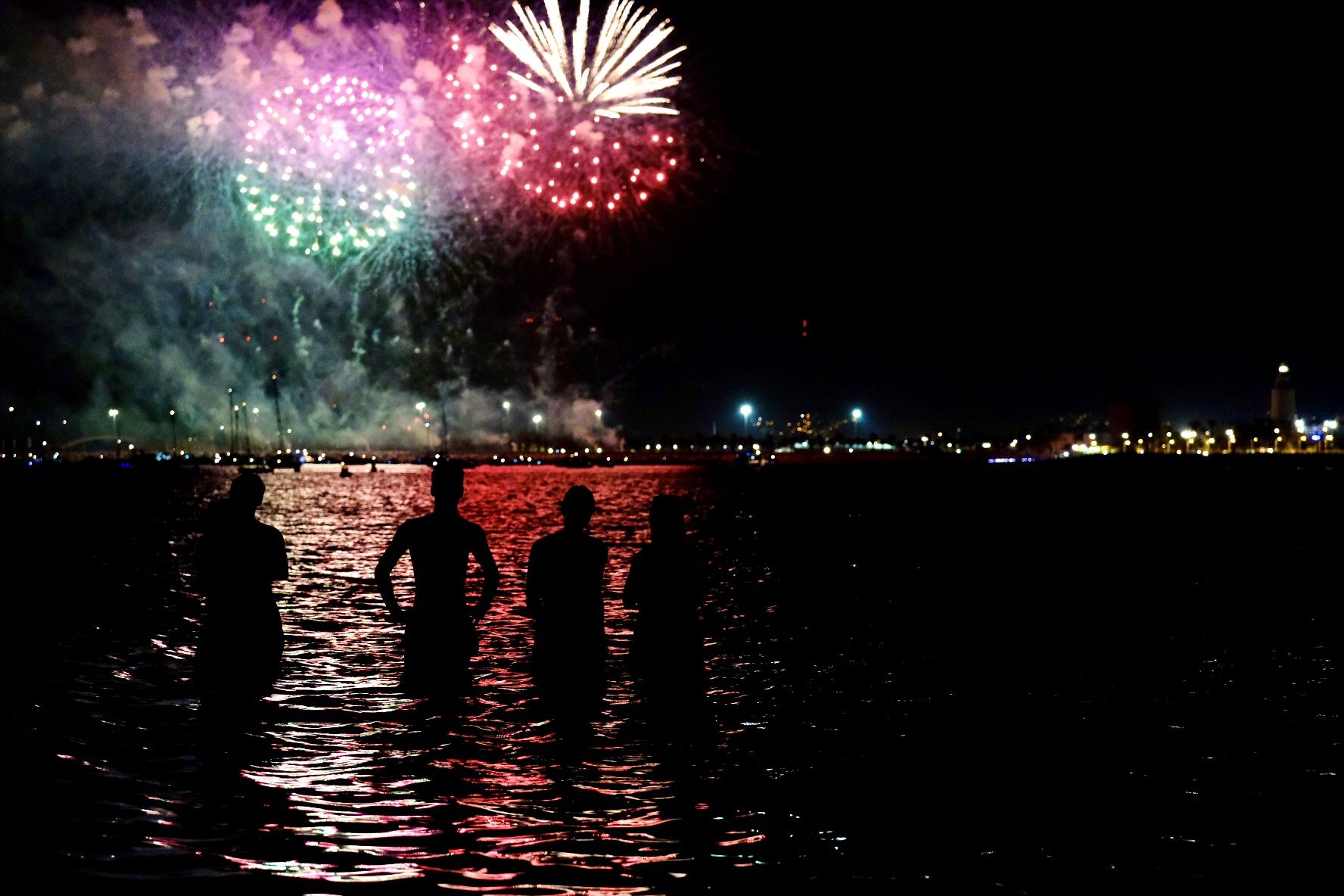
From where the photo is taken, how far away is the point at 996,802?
902 centimetres

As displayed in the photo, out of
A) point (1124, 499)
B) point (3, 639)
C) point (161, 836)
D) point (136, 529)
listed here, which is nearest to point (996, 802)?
point (161, 836)

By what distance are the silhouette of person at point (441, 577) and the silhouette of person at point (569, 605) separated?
396mm

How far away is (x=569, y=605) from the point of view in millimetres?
9031

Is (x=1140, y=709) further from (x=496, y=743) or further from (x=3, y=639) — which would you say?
(x=3, y=639)

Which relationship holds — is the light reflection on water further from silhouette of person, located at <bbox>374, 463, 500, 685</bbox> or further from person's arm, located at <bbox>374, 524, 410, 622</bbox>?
person's arm, located at <bbox>374, 524, 410, 622</bbox>

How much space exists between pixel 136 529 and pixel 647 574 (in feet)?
147

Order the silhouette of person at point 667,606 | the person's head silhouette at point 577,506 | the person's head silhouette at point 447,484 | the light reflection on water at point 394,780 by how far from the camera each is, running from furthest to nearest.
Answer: the silhouette of person at point 667,606 < the person's head silhouette at point 447,484 < the person's head silhouette at point 577,506 < the light reflection on water at point 394,780

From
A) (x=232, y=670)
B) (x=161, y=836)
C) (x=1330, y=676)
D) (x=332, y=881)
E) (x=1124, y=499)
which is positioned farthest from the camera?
(x=1124, y=499)

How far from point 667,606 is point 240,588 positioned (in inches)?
134

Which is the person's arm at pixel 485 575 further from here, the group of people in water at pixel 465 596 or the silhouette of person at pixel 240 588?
the silhouette of person at pixel 240 588

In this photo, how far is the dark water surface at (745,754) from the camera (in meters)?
7.39

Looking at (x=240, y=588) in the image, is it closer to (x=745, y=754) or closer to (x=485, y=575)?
(x=485, y=575)

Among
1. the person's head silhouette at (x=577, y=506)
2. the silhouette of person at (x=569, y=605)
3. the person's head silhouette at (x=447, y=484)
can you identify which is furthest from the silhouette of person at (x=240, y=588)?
the person's head silhouette at (x=577, y=506)

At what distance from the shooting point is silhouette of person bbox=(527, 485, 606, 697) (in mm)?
8930
